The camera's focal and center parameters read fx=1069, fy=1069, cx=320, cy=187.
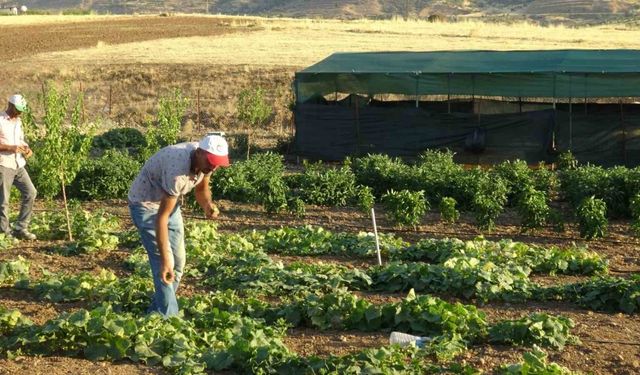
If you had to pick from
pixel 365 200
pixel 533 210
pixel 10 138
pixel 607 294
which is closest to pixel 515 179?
pixel 533 210

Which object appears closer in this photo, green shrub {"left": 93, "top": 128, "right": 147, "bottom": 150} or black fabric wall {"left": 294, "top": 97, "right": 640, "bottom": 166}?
black fabric wall {"left": 294, "top": 97, "right": 640, "bottom": 166}

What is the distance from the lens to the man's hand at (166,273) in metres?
8.35

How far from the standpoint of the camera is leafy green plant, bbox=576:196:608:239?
44.9ft

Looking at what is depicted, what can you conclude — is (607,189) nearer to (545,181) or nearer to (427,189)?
(545,181)

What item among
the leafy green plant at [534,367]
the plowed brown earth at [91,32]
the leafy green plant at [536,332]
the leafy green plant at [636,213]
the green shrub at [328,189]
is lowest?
the green shrub at [328,189]

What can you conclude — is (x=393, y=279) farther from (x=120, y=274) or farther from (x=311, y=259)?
(x=120, y=274)

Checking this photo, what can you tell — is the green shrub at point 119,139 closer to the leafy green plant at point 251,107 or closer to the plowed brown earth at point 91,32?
the leafy green plant at point 251,107

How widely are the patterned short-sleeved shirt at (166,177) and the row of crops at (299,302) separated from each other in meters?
0.95

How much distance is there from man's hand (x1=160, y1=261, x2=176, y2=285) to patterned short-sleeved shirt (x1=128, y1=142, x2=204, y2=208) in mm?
554

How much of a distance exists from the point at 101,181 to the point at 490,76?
8942mm

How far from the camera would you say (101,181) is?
17.5 m

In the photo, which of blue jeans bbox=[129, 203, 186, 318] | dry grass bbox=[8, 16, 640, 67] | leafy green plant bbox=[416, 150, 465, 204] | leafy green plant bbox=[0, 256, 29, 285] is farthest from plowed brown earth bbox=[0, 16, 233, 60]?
blue jeans bbox=[129, 203, 186, 318]

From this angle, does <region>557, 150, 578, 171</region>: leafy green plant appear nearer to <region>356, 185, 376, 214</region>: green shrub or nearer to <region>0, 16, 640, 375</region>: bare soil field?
<region>0, 16, 640, 375</region>: bare soil field

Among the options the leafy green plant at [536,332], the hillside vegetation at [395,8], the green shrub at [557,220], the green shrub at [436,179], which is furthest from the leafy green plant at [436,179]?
the hillside vegetation at [395,8]
